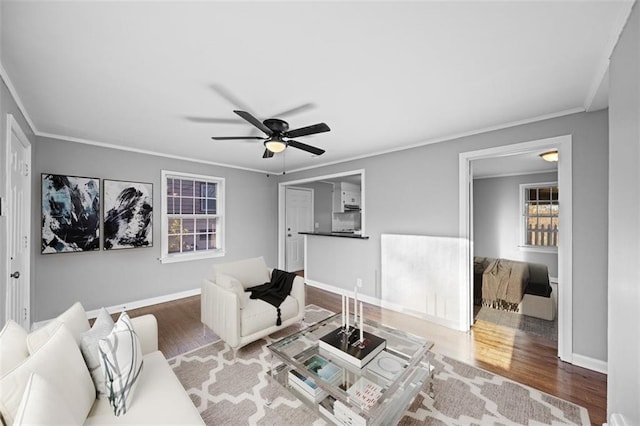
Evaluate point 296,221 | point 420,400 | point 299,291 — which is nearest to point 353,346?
point 420,400

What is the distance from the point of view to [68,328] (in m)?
1.36

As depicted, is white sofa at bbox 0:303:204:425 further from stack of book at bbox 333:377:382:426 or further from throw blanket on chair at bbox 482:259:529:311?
throw blanket on chair at bbox 482:259:529:311

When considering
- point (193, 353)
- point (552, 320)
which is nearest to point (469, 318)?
point (552, 320)

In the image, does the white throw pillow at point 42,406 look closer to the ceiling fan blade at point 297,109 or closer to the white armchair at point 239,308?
the white armchair at point 239,308

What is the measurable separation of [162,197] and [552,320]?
580 centimetres

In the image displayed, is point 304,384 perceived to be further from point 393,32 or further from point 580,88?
point 580,88

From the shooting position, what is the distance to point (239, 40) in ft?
4.75

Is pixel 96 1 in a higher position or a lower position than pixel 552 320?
higher

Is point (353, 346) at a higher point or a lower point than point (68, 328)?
lower

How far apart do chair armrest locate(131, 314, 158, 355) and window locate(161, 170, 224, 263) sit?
97.9 inches

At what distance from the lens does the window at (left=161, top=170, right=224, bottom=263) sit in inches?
162

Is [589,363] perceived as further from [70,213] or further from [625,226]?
[70,213]

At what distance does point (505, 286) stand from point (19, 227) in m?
5.78

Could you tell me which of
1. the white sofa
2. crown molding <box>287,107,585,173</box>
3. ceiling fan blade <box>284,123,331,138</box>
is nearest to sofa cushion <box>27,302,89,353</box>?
the white sofa
